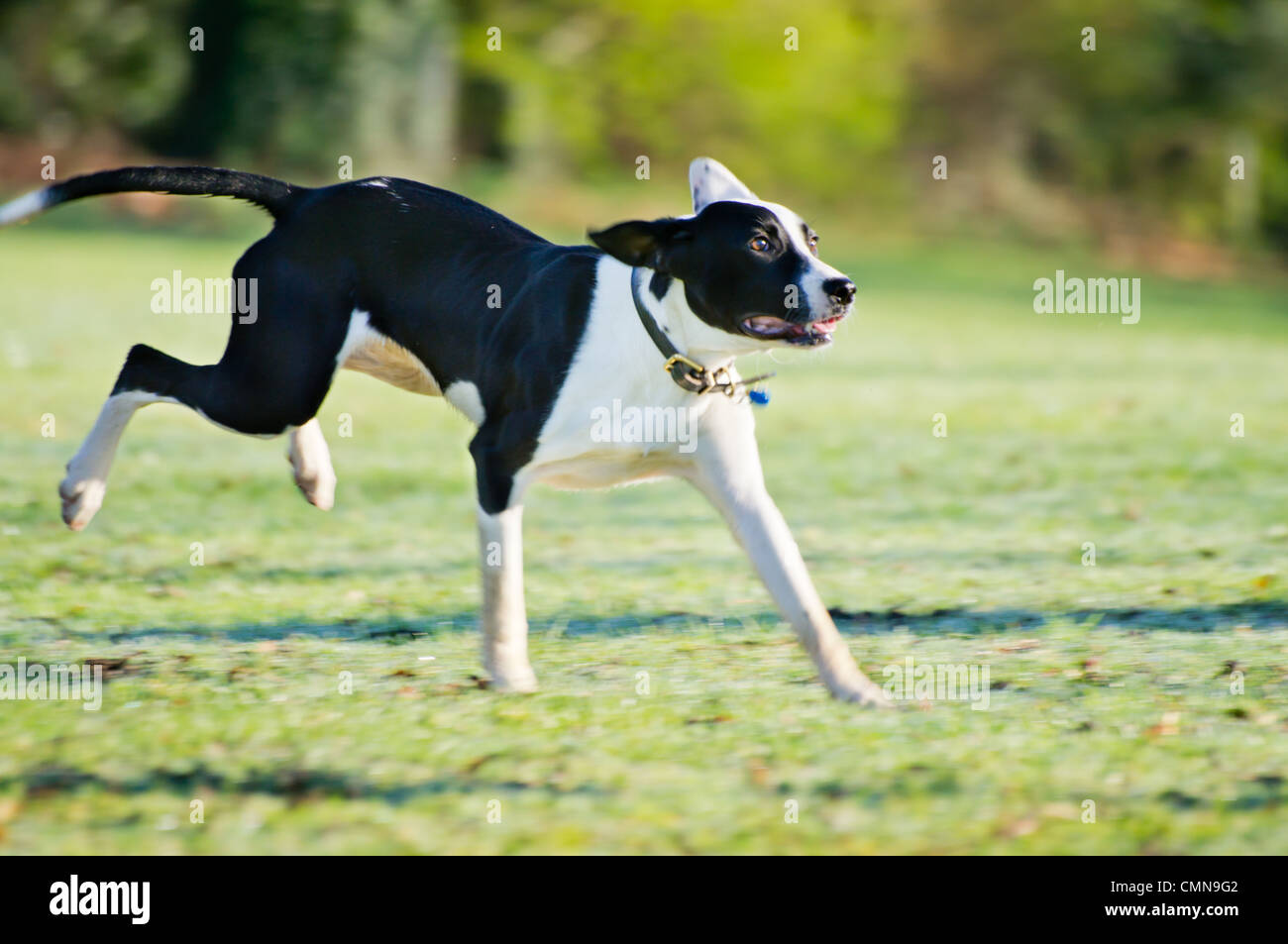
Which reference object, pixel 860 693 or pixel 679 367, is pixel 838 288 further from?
pixel 860 693

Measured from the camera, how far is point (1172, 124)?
29.9 m

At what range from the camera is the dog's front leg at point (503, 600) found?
17.0ft

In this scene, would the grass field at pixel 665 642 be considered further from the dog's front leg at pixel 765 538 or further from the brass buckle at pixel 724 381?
the brass buckle at pixel 724 381

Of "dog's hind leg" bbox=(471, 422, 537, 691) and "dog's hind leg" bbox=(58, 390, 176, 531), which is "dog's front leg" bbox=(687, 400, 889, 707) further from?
"dog's hind leg" bbox=(58, 390, 176, 531)

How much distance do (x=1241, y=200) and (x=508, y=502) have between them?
88.5ft

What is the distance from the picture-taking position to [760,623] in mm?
6488

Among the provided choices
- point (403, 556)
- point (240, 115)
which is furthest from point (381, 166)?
point (403, 556)

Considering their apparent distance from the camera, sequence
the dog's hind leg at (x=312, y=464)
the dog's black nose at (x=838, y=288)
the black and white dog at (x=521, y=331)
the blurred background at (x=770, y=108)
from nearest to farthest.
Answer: the dog's black nose at (x=838, y=288) < the black and white dog at (x=521, y=331) < the dog's hind leg at (x=312, y=464) < the blurred background at (x=770, y=108)

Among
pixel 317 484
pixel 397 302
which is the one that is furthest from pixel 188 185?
pixel 317 484

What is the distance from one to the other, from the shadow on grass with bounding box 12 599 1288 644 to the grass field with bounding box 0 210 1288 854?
0.02m

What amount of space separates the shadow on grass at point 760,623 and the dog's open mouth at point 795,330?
1.78m

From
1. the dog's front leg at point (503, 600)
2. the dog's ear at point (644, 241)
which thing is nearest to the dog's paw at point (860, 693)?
the dog's front leg at point (503, 600)

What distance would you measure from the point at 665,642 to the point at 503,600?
112 centimetres
